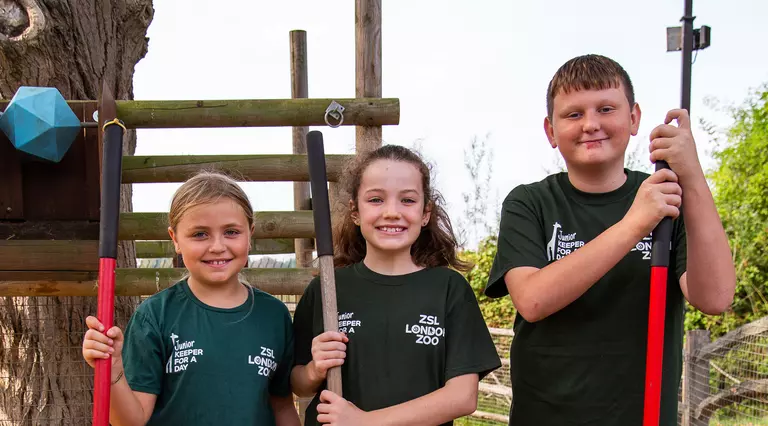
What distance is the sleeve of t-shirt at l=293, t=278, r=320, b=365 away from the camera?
239cm

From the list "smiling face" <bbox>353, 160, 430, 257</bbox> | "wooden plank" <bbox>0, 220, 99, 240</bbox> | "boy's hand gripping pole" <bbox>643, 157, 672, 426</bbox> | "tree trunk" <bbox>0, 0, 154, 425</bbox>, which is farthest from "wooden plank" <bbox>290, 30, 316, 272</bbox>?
A: "boy's hand gripping pole" <bbox>643, 157, 672, 426</bbox>

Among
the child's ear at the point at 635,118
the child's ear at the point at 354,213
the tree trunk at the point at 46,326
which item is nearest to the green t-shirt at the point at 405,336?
the child's ear at the point at 354,213

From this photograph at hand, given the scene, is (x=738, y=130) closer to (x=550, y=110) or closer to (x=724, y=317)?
(x=724, y=317)

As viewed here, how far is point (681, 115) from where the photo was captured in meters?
2.03

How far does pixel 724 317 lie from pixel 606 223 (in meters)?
7.37

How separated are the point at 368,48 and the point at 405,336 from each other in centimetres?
312

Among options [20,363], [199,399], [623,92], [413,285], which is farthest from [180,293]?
[20,363]

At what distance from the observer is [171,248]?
6.09 meters

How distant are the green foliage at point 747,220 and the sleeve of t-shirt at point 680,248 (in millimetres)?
7008

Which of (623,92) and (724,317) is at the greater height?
(623,92)

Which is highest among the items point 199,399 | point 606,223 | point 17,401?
point 606,223

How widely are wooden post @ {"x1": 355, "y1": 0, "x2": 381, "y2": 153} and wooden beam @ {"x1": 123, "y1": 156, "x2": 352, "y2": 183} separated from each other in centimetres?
96

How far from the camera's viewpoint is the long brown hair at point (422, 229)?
255cm

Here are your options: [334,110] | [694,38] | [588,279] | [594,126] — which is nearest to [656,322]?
[588,279]
